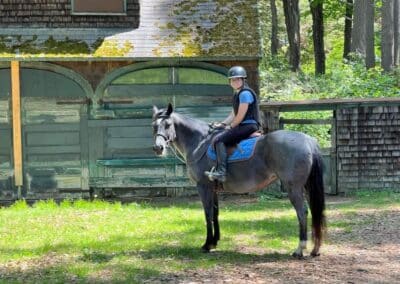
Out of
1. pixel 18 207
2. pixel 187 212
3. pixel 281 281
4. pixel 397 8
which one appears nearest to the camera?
pixel 281 281

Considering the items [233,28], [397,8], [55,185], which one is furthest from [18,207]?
[397,8]

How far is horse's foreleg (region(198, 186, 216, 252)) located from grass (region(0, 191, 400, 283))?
0.48ft

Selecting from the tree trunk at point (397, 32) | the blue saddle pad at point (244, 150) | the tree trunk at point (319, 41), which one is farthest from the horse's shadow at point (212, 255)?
the tree trunk at point (319, 41)

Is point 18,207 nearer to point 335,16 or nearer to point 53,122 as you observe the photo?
point 53,122

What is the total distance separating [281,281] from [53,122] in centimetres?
922

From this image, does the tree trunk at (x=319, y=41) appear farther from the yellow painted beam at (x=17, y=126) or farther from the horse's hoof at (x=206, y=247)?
the horse's hoof at (x=206, y=247)

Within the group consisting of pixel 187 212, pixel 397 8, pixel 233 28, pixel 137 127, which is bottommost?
pixel 187 212

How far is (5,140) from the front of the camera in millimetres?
15266

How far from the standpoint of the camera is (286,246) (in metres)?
9.27

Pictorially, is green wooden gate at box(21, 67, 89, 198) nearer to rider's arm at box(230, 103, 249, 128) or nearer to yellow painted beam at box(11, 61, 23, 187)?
yellow painted beam at box(11, 61, 23, 187)

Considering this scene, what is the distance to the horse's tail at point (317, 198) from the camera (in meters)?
8.45

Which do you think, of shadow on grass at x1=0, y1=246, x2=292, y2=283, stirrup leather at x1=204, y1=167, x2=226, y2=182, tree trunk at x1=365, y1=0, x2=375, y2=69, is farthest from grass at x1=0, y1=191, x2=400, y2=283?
tree trunk at x1=365, y1=0, x2=375, y2=69

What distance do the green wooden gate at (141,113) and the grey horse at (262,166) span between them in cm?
588

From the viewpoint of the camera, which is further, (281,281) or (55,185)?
(55,185)
